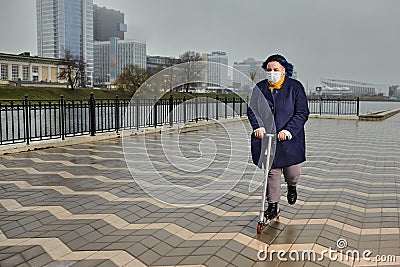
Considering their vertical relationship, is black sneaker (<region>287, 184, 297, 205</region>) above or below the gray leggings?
below

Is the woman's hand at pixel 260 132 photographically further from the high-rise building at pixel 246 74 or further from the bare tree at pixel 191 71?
the bare tree at pixel 191 71

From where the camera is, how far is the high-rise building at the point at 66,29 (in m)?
67.7

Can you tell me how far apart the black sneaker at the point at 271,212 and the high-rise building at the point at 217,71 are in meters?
1.81

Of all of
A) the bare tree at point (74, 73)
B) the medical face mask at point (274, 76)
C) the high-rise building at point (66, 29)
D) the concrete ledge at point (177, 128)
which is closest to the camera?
the medical face mask at point (274, 76)

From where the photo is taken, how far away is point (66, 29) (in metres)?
77.1

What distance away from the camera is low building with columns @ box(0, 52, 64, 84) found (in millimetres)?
66375

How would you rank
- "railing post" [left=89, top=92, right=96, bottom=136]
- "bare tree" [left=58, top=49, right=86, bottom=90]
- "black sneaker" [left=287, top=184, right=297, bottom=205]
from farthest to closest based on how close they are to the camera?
"bare tree" [left=58, top=49, right=86, bottom=90] < "railing post" [left=89, top=92, right=96, bottom=136] < "black sneaker" [left=287, top=184, right=297, bottom=205]

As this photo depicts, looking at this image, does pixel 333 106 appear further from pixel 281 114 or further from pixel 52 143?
pixel 281 114

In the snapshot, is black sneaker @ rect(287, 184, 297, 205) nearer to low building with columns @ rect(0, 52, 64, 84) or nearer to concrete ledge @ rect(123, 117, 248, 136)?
concrete ledge @ rect(123, 117, 248, 136)

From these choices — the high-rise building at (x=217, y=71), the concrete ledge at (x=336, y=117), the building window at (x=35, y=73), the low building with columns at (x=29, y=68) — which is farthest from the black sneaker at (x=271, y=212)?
the building window at (x=35, y=73)

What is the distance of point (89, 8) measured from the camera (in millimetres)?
72875

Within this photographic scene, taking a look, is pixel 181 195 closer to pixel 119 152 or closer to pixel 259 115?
pixel 259 115

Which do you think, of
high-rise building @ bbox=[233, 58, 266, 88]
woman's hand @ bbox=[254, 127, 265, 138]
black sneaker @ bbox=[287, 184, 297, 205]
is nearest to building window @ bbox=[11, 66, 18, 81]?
high-rise building @ bbox=[233, 58, 266, 88]

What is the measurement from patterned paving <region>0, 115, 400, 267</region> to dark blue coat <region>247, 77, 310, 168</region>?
0.77m
